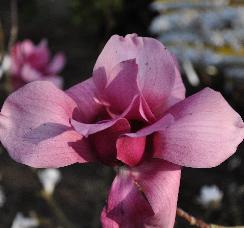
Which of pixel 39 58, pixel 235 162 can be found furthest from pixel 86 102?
pixel 235 162

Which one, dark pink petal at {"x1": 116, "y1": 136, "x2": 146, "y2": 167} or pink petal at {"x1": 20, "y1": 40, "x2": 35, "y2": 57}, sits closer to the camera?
dark pink petal at {"x1": 116, "y1": 136, "x2": 146, "y2": 167}

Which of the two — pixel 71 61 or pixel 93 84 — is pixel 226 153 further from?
pixel 71 61

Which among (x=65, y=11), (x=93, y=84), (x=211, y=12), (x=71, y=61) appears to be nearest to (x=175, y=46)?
(x=211, y=12)

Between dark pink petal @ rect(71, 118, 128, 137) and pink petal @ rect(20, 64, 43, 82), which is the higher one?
dark pink petal @ rect(71, 118, 128, 137)

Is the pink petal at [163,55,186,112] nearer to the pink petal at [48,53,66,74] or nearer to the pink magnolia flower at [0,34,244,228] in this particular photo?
the pink magnolia flower at [0,34,244,228]

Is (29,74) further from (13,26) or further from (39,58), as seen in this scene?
(13,26)

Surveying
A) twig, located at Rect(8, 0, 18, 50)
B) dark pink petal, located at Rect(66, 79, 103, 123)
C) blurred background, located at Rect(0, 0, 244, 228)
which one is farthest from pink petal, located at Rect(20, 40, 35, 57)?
dark pink petal, located at Rect(66, 79, 103, 123)
